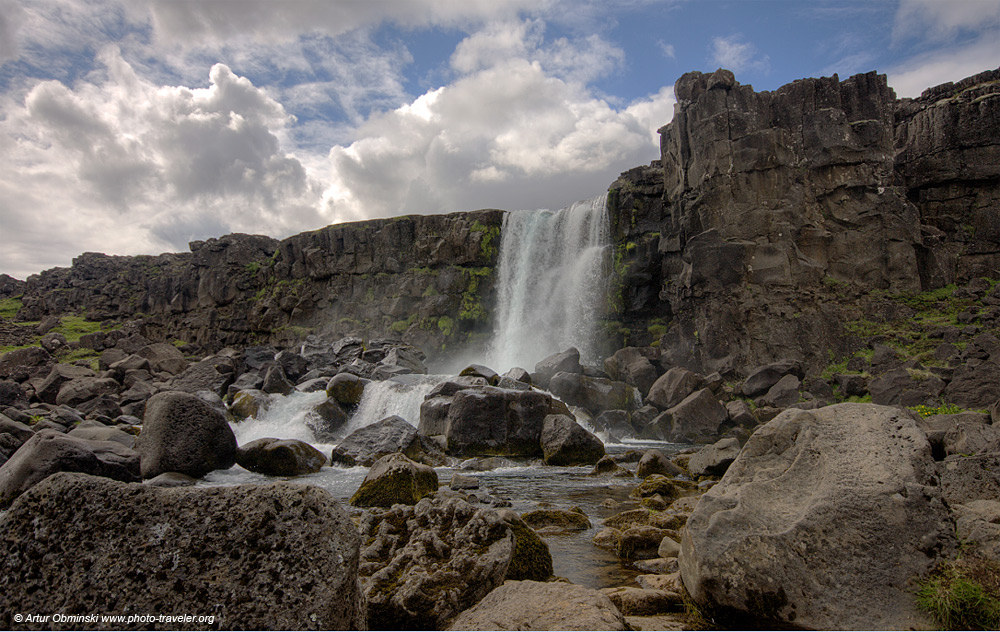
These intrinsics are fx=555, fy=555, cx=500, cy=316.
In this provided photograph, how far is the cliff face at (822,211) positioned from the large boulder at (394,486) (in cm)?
2544

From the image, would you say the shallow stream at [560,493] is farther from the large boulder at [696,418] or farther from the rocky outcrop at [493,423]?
the large boulder at [696,418]

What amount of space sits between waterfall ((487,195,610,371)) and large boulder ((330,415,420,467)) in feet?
77.7

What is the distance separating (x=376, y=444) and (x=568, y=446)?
6579 millimetres

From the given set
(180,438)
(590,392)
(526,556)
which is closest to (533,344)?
(590,392)

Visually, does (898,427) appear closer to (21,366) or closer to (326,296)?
(21,366)

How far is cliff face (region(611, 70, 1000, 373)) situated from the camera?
32.2 m

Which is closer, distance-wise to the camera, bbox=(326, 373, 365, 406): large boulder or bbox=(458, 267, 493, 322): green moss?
bbox=(326, 373, 365, 406): large boulder

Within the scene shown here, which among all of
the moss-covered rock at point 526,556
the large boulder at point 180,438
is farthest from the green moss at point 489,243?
the moss-covered rock at point 526,556

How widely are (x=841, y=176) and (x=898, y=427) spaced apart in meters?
33.0

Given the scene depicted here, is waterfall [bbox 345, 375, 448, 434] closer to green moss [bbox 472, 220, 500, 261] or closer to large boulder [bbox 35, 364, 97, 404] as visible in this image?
large boulder [bbox 35, 364, 97, 404]

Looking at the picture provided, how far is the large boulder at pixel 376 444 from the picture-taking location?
18.3 meters

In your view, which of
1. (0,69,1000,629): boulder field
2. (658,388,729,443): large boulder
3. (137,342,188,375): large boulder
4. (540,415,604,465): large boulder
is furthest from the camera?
(137,342,188,375): large boulder

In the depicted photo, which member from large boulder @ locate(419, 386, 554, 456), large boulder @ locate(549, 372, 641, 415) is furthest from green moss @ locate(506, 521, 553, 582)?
large boulder @ locate(549, 372, 641, 415)

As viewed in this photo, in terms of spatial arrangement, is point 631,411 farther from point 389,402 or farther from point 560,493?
point 560,493
